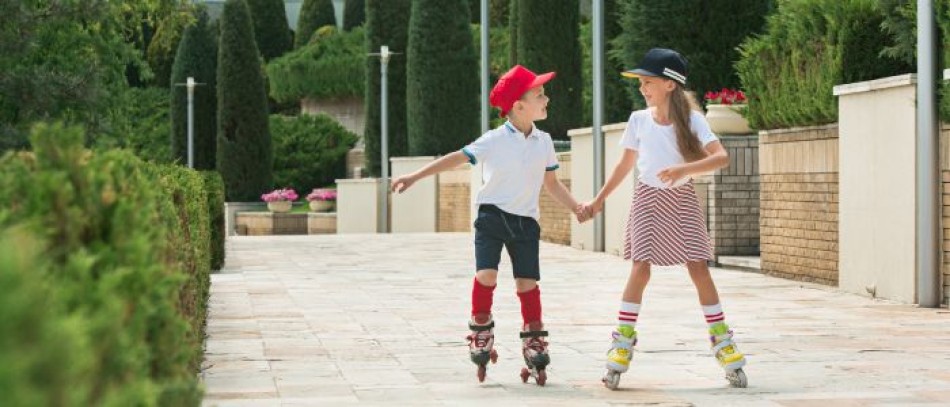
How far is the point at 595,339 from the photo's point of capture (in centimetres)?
983

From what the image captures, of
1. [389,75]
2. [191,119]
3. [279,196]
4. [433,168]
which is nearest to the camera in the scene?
[433,168]

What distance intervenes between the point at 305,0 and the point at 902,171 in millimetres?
58341

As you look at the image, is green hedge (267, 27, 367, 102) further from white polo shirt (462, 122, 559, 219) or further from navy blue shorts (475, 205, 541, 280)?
navy blue shorts (475, 205, 541, 280)

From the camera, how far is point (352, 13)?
2680 inches

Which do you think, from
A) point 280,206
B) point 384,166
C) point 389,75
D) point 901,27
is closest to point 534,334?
point 901,27

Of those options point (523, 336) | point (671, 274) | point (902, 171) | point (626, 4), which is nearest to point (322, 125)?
point (626, 4)

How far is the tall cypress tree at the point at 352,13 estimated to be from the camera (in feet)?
223

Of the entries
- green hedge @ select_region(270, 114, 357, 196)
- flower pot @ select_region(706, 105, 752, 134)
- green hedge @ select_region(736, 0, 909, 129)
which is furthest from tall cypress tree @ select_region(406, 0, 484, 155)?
green hedge @ select_region(736, 0, 909, 129)

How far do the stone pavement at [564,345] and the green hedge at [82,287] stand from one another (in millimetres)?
1537

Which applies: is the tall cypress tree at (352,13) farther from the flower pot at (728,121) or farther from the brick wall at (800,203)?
the brick wall at (800,203)

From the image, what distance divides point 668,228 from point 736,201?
1068 cm

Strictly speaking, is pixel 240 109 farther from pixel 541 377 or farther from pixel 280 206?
pixel 541 377

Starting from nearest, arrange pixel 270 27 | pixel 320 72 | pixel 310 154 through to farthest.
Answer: pixel 310 154 → pixel 320 72 → pixel 270 27

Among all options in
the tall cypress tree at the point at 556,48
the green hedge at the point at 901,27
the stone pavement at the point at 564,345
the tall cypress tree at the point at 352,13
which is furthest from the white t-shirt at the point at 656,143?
the tall cypress tree at the point at 352,13
